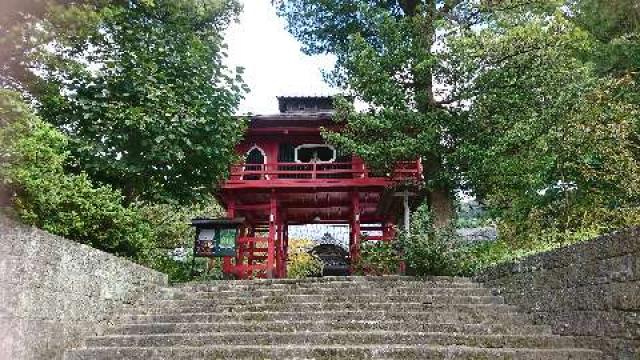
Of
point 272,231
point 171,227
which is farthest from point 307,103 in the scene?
point 171,227

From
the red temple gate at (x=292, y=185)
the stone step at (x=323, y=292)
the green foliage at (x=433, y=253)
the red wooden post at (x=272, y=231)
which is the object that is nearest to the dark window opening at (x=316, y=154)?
the red temple gate at (x=292, y=185)

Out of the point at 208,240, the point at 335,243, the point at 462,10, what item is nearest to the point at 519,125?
the point at 462,10

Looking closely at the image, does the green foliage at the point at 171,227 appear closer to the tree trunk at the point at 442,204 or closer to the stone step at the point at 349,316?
the tree trunk at the point at 442,204

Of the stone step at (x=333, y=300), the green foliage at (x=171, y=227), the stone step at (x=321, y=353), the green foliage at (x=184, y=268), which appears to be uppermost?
the green foliage at (x=171, y=227)

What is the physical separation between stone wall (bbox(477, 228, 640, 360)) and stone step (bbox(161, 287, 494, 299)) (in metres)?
1.79

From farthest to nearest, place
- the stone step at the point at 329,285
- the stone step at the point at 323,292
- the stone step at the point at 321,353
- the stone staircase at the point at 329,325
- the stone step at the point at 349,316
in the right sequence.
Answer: the stone step at the point at 329,285 → the stone step at the point at 323,292 → the stone step at the point at 349,316 → the stone staircase at the point at 329,325 → the stone step at the point at 321,353

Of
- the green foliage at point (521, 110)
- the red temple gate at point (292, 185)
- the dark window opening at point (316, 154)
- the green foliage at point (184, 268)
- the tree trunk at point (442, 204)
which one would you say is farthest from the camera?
the dark window opening at point (316, 154)

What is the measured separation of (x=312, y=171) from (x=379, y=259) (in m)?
4.82

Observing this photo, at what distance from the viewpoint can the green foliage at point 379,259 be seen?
44.0 feet

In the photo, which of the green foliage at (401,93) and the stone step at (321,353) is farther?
the green foliage at (401,93)

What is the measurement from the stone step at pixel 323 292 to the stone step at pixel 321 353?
2.75 meters

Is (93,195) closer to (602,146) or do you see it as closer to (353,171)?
(602,146)

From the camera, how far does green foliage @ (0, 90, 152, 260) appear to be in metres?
5.09

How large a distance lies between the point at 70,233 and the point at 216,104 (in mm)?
4401
